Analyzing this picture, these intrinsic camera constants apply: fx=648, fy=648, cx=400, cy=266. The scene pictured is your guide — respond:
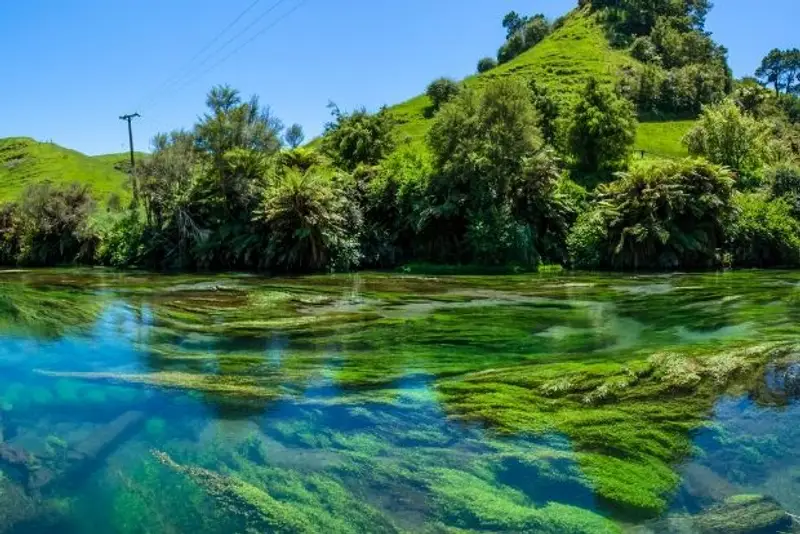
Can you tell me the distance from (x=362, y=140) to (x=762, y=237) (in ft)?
72.0

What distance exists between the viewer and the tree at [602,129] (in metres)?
35.8

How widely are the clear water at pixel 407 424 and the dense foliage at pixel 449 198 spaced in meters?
13.9

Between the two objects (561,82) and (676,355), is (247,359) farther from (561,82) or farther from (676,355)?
(561,82)

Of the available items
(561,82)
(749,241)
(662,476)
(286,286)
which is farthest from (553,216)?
(561,82)

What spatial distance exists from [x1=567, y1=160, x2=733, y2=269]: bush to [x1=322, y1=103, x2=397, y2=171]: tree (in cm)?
1587

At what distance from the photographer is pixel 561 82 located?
7075 cm

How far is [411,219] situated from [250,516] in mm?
25776

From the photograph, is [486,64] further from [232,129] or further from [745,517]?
[745,517]

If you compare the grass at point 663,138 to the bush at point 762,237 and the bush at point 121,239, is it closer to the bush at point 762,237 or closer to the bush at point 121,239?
the bush at point 762,237

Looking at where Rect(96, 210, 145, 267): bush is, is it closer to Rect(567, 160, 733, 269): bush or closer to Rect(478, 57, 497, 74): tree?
Rect(567, 160, 733, 269): bush

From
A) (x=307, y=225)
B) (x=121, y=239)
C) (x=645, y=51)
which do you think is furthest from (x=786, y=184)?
(x=645, y=51)

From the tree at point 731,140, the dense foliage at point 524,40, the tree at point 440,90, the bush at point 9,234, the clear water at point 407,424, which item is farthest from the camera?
the dense foliage at point 524,40

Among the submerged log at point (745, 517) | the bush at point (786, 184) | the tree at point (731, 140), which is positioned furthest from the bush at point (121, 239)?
the submerged log at point (745, 517)

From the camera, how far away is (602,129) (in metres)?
35.7
